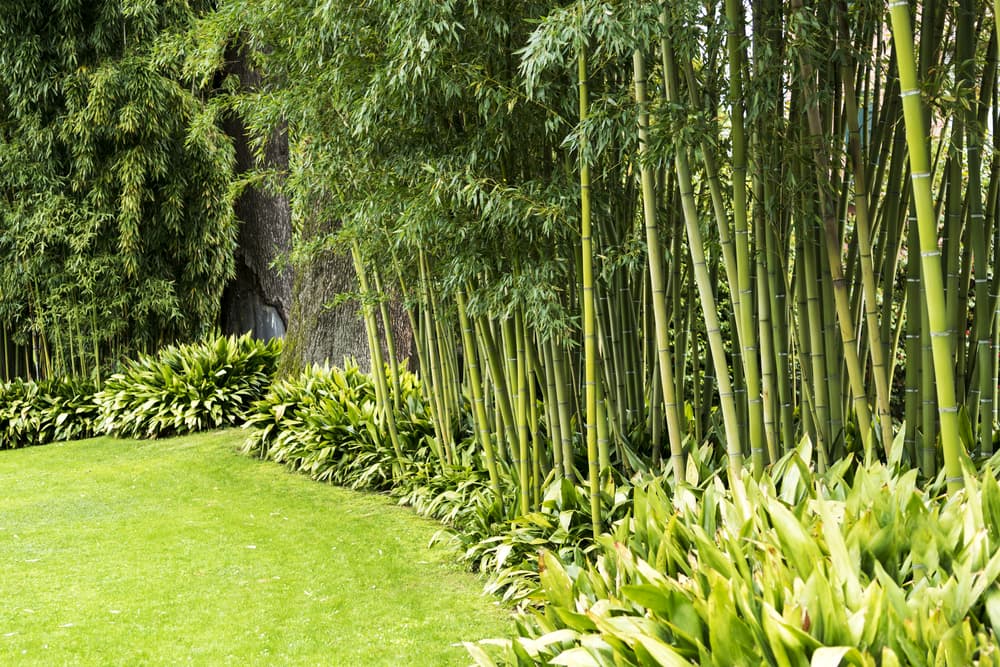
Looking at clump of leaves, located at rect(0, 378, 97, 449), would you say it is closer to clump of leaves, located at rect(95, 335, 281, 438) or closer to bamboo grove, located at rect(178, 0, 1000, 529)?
clump of leaves, located at rect(95, 335, 281, 438)

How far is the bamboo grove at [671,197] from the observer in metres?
2.41

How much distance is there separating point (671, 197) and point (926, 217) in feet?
4.30

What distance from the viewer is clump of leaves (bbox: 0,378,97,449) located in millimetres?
7285

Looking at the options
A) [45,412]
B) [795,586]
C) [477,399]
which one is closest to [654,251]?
[795,586]

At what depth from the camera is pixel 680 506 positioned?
239cm

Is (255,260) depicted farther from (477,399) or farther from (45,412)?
(477,399)

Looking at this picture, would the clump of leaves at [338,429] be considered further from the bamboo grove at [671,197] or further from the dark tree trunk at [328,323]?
the bamboo grove at [671,197]

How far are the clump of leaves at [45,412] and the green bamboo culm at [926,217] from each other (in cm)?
664

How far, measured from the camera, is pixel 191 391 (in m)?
6.69

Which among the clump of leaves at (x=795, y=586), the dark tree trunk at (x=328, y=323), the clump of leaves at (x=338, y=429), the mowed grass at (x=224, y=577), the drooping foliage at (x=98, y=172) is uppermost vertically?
the drooping foliage at (x=98, y=172)

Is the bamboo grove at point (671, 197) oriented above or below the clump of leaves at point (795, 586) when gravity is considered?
above

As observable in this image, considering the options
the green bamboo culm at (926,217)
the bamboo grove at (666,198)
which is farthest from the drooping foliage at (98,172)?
the green bamboo culm at (926,217)

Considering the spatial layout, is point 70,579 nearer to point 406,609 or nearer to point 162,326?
point 406,609

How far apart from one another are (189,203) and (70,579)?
4.45 metres
